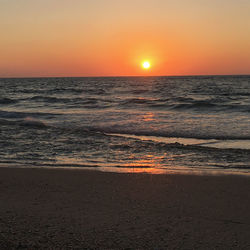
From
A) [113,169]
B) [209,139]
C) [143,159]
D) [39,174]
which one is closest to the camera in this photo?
[39,174]

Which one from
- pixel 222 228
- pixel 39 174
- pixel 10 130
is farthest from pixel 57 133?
pixel 222 228

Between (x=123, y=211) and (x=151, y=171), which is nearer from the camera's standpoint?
(x=123, y=211)

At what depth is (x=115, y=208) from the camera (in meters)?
4.50

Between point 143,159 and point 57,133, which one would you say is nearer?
point 143,159

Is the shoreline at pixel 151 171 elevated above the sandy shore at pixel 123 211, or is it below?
below

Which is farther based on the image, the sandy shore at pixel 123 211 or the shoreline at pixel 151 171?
the shoreline at pixel 151 171

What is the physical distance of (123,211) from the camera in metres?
4.39

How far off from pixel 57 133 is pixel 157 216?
853 cm

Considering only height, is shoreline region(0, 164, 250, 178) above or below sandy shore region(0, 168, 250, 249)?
below

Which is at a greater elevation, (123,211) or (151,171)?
(123,211)

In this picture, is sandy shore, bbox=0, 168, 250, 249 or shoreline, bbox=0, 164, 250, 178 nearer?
sandy shore, bbox=0, 168, 250, 249

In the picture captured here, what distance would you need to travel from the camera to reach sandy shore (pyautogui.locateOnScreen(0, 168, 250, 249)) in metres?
3.57

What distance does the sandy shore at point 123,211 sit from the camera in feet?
11.7

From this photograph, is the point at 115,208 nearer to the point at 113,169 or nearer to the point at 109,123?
the point at 113,169
